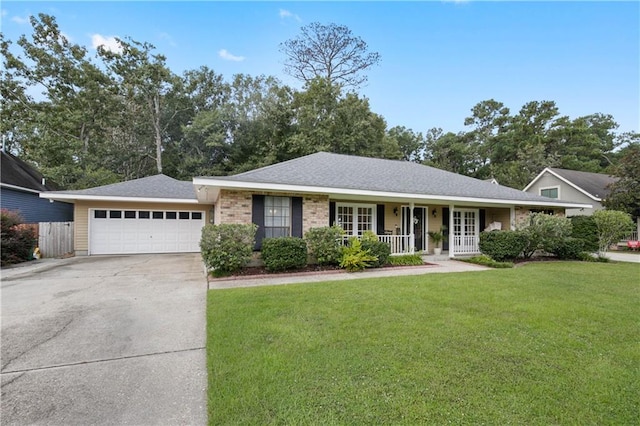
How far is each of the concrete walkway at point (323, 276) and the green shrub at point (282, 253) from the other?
1.20ft

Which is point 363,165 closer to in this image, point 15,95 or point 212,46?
point 212,46

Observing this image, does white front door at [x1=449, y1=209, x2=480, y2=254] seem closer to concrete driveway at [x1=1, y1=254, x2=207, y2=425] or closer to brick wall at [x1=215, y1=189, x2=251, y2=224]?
brick wall at [x1=215, y1=189, x2=251, y2=224]

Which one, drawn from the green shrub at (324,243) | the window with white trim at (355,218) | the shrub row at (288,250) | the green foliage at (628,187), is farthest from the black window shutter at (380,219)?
the green foliage at (628,187)

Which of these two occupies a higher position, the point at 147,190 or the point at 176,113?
the point at 176,113

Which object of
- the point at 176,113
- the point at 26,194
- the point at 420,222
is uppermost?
the point at 176,113

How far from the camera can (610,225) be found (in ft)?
37.2

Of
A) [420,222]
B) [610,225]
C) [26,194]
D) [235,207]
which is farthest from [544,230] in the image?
[26,194]

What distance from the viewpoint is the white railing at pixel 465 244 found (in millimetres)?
12578

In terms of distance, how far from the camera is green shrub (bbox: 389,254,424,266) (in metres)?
9.78

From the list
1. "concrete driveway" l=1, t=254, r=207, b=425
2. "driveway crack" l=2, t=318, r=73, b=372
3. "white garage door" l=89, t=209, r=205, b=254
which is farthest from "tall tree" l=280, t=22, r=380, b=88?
"driveway crack" l=2, t=318, r=73, b=372

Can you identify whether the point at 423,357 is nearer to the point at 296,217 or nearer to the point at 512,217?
the point at 296,217

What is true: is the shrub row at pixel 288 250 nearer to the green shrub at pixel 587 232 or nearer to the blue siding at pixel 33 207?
the green shrub at pixel 587 232

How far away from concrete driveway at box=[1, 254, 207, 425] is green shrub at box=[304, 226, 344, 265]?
323cm

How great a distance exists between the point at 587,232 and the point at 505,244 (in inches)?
180
